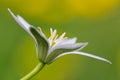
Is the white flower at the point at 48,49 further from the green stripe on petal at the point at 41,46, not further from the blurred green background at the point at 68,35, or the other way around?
the blurred green background at the point at 68,35

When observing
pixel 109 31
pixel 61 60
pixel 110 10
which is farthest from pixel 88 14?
pixel 61 60

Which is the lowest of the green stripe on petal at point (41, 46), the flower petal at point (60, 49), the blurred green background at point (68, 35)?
the flower petal at point (60, 49)

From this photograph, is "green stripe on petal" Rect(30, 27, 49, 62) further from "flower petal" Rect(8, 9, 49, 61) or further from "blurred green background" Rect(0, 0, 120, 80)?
"blurred green background" Rect(0, 0, 120, 80)

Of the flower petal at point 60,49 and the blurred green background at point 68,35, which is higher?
the blurred green background at point 68,35

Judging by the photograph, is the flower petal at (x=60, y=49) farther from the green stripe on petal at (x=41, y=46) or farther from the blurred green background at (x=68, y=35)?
the blurred green background at (x=68, y=35)

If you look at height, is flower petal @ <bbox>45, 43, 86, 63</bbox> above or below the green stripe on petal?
below

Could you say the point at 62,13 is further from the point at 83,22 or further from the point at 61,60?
the point at 61,60

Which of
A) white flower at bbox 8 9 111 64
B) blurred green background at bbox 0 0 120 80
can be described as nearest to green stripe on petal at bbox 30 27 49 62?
white flower at bbox 8 9 111 64

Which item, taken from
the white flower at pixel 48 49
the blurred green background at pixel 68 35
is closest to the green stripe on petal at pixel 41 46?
the white flower at pixel 48 49

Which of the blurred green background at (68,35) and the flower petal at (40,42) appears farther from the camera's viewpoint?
the blurred green background at (68,35)
